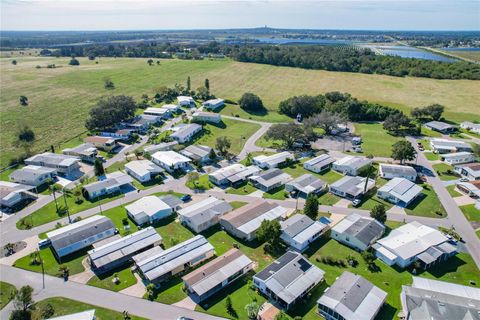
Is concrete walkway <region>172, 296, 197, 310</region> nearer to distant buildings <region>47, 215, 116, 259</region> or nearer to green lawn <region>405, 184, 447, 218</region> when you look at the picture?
distant buildings <region>47, 215, 116, 259</region>

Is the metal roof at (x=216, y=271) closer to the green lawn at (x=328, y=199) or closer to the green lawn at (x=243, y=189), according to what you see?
→ the green lawn at (x=243, y=189)

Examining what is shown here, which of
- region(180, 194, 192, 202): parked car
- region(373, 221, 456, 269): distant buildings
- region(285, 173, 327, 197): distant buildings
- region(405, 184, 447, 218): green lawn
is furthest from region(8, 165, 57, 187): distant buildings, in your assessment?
region(405, 184, 447, 218): green lawn

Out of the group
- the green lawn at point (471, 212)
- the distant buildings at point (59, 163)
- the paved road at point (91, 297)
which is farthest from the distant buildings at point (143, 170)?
the green lawn at point (471, 212)

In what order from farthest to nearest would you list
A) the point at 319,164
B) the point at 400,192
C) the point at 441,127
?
the point at 441,127, the point at 319,164, the point at 400,192

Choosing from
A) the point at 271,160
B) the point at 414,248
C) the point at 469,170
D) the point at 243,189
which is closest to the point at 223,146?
the point at 271,160

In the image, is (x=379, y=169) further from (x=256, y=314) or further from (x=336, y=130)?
(x=256, y=314)

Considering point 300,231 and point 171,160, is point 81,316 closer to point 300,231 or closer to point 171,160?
point 300,231

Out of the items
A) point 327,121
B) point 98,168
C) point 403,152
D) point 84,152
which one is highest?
point 327,121
